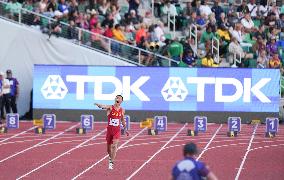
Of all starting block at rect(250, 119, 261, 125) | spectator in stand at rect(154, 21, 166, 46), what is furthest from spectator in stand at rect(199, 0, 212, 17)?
starting block at rect(250, 119, 261, 125)

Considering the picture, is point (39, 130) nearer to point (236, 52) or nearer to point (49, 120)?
point (49, 120)

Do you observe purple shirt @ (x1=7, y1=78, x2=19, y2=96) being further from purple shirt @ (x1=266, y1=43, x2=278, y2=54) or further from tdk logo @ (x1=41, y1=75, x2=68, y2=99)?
purple shirt @ (x1=266, y1=43, x2=278, y2=54)

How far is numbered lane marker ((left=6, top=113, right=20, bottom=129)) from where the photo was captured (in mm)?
28688

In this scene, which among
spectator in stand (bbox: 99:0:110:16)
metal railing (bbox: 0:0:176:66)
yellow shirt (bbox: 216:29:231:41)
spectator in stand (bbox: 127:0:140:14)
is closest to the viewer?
metal railing (bbox: 0:0:176:66)

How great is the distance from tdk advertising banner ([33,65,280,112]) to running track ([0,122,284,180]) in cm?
100

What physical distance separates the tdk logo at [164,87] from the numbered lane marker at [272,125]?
3.06 m

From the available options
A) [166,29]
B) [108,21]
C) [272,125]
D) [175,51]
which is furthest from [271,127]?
[166,29]

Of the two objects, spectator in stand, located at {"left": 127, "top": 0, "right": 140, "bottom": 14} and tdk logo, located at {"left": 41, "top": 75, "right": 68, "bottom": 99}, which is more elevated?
spectator in stand, located at {"left": 127, "top": 0, "right": 140, "bottom": 14}

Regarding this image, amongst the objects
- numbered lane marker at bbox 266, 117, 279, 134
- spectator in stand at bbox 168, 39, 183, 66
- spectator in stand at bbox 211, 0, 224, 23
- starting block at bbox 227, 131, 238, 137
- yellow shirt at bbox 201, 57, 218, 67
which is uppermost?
spectator in stand at bbox 211, 0, 224, 23

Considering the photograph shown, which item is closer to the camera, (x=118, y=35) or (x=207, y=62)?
(x=207, y=62)

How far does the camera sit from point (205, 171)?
13266 millimetres

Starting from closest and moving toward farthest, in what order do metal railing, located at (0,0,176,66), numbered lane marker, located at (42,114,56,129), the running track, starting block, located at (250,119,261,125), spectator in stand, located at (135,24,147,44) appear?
the running track → numbered lane marker, located at (42,114,56,129) → starting block, located at (250,119,261,125) → metal railing, located at (0,0,176,66) → spectator in stand, located at (135,24,147,44)

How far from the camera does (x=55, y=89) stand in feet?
103

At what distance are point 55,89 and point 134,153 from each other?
7.69 meters
